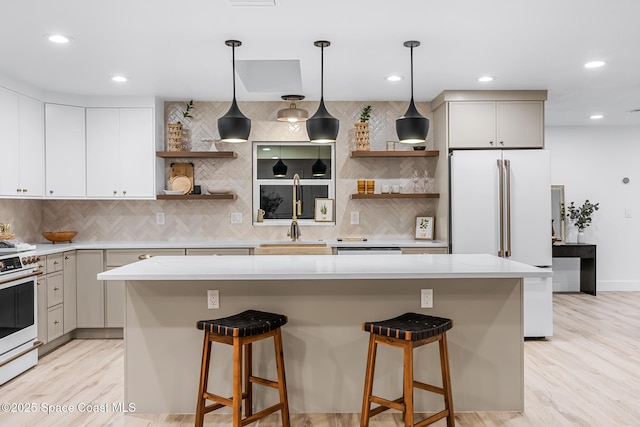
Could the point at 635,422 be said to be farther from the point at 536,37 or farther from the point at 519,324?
the point at 536,37

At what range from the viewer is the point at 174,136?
546 centimetres

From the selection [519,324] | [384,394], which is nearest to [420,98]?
[519,324]

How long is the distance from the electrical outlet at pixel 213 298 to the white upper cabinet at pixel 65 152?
2829mm

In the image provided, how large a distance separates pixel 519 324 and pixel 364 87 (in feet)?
8.86

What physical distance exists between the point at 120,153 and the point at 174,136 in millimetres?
559

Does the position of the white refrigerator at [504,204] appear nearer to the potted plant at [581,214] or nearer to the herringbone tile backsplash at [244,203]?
the herringbone tile backsplash at [244,203]

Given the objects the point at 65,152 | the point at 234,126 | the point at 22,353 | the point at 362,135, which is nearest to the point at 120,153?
the point at 65,152

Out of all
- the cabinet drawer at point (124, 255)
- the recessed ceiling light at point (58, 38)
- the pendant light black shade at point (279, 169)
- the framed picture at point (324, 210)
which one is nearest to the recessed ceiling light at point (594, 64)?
the framed picture at point (324, 210)

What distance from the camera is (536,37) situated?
11.6 ft

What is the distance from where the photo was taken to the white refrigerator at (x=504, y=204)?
4.91 meters

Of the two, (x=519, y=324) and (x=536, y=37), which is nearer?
(x=519, y=324)

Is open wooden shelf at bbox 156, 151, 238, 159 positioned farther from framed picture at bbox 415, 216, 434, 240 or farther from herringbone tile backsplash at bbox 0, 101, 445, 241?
framed picture at bbox 415, 216, 434, 240

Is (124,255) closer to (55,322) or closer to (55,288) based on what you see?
(55,288)

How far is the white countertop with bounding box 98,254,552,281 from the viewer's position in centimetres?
284
